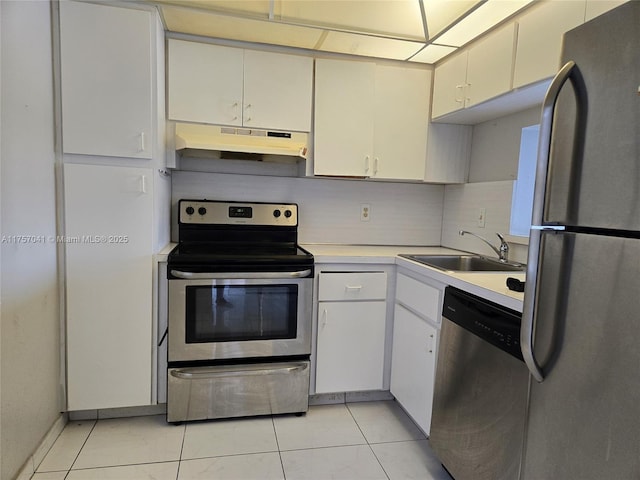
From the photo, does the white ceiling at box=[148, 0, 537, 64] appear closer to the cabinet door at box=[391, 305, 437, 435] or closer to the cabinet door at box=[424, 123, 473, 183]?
the cabinet door at box=[424, 123, 473, 183]

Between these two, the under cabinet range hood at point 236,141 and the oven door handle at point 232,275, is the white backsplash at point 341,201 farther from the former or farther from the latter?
the oven door handle at point 232,275

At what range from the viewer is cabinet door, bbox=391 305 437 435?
1808mm

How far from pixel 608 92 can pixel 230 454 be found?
1.93 metres

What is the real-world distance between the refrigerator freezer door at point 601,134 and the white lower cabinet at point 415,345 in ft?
2.94

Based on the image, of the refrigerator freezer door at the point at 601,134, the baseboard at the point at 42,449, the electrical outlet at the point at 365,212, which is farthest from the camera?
the electrical outlet at the point at 365,212

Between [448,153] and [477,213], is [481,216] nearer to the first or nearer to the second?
[477,213]

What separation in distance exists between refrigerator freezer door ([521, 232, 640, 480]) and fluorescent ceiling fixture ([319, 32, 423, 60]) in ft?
5.28

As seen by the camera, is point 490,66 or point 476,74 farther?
point 476,74

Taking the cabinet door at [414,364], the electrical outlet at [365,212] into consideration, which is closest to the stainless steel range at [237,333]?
the cabinet door at [414,364]

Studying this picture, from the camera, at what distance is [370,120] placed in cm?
240

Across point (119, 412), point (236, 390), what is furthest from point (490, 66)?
point (119, 412)

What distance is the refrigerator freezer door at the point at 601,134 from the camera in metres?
0.78

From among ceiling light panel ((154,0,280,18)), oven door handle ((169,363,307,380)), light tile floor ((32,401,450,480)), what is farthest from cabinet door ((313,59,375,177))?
light tile floor ((32,401,450,480))

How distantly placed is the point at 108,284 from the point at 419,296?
154 centimetres
